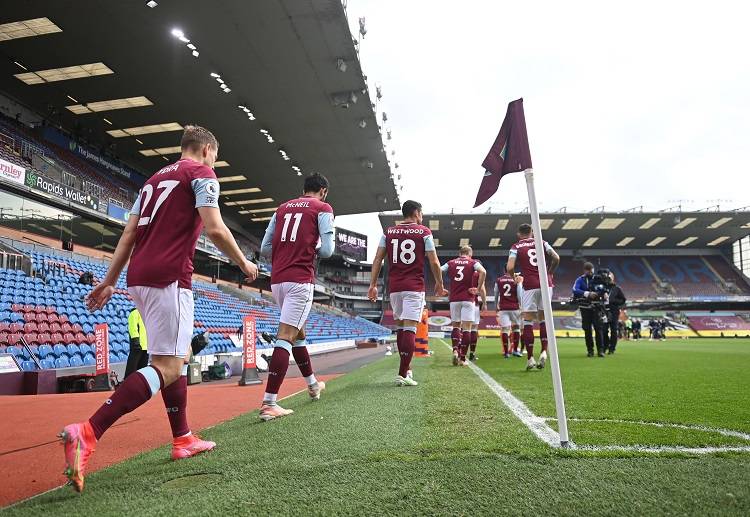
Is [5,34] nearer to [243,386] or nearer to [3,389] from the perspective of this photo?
[3,389]

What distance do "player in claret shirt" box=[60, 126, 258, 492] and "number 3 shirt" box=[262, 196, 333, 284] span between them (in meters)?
1.18

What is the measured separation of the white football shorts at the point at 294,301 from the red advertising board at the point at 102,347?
5.10 meters

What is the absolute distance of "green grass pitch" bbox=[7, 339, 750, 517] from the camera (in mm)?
1502

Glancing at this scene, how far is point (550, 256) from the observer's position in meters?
6.42

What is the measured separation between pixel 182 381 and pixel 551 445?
2012 millimetres

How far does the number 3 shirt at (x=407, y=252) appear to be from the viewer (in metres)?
5.09

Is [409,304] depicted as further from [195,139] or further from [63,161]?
[63,161]

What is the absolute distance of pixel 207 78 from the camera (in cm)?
1662

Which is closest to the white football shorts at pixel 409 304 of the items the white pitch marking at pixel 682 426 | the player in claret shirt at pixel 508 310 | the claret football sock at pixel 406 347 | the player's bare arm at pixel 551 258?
the claret football sock at pixel 406 347

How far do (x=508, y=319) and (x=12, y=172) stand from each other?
51.4 feet

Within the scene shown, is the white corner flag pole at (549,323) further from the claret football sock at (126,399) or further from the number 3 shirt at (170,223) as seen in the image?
the claret football sock at (126,399)

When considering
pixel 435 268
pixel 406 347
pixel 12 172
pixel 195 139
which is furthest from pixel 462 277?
pixel 12 172

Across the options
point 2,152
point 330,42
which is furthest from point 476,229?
point 2,152

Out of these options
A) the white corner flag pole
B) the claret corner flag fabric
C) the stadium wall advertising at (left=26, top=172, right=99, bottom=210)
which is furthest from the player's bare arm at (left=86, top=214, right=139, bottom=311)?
the stadium wall advertising at (left=26, top=172, right=99, bottom=210)
